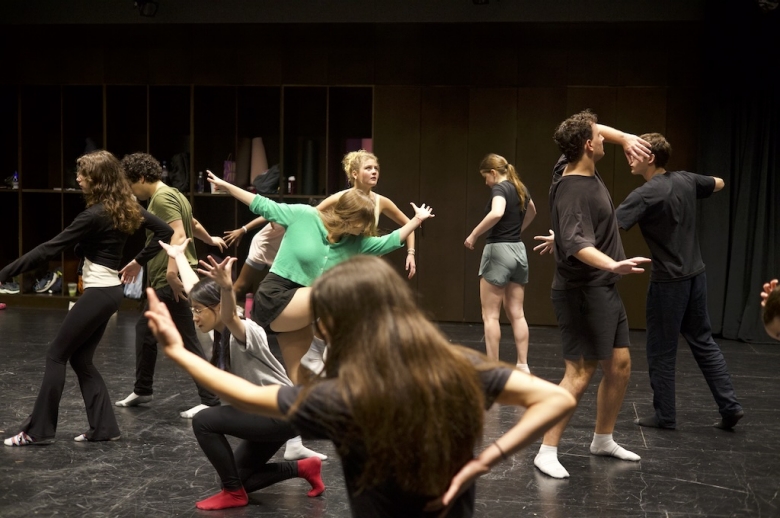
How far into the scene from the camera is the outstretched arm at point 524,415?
1.71 meters

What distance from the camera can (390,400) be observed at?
162 centimetres

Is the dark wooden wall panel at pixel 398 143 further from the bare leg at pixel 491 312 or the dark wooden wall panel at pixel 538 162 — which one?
the bare leg at pixel 491 312

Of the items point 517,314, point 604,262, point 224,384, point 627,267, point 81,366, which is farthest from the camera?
point 517,314

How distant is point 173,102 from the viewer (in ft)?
30.1

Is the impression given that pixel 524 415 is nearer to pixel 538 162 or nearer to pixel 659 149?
pixel 659 149

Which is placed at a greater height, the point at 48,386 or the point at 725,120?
the point at 725,120

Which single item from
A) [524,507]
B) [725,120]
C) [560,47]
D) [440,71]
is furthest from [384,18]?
[524,507]

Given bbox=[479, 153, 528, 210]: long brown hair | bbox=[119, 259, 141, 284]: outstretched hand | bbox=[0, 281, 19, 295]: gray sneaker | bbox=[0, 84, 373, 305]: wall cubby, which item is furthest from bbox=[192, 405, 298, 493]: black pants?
bbox=[0, 281, 19, 295]: gray sneaker

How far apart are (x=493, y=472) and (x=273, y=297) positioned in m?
1.22

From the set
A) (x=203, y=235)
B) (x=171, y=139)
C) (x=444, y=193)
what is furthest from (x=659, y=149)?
(x=171, y=139)

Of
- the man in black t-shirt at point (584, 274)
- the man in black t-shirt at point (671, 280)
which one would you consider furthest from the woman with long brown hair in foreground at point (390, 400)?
the man in black t-shirt at point (671, 280)

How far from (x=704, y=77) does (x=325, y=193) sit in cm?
361

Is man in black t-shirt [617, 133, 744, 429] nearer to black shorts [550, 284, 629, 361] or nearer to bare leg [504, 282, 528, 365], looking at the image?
black shorts [550, 284, 629, 361]

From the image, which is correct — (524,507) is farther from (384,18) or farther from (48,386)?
(384,18)
